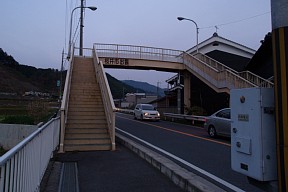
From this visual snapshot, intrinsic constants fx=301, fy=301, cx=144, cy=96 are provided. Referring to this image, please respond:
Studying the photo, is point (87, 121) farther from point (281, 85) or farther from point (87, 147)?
point (281, 85)

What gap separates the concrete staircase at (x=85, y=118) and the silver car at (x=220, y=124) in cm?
527

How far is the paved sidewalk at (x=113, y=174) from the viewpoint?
Result: 593cm

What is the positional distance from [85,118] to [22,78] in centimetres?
9329

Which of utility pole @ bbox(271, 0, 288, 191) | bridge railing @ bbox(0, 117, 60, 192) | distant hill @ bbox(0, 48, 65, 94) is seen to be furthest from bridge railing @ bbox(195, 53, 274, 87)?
distant hill @ bbox(0, 48, 65, 94)

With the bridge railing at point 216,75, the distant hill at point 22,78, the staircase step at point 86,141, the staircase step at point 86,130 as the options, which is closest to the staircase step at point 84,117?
the staircase step at point 86,130

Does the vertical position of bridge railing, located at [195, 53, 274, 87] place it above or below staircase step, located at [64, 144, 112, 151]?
above

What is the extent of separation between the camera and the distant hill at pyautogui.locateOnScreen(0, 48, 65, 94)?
88.2 metres

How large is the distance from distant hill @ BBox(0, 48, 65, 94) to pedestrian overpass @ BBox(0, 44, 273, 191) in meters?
59.7

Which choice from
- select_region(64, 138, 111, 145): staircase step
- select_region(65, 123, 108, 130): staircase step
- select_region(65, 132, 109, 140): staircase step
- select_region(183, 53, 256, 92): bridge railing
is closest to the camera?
select_region(64, 138, 111, 145): staircase step

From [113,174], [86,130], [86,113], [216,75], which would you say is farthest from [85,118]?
[216,75]

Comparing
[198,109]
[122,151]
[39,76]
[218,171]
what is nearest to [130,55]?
[198,109]

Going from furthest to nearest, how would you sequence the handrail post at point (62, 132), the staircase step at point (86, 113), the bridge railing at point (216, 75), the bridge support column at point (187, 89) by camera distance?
the bridge support column at point (187, 89) < the bridge railing at point (216, 75) < the staircase step at point (86, 113) < the handrail post at point (62, 132)

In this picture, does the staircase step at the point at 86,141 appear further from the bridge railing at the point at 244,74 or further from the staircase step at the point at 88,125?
the bridge railing at the point at 244,74

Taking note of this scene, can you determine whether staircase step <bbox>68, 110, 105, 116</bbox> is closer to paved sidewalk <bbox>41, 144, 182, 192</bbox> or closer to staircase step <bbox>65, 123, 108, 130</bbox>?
staircase step <bbox>65, 123, 108, 130</bbox>
